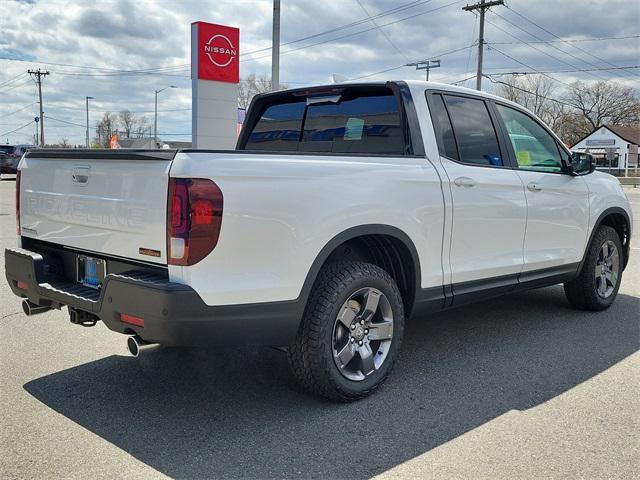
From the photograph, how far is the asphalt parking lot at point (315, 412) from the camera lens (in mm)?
2994

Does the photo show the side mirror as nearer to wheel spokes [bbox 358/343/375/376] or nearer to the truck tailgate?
wheel spokes [bbox 358/343/375/376]

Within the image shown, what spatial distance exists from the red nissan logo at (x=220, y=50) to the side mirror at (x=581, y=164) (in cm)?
1264

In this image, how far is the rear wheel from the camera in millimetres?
5859

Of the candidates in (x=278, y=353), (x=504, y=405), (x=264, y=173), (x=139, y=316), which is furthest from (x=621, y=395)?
(x=139, y=316)

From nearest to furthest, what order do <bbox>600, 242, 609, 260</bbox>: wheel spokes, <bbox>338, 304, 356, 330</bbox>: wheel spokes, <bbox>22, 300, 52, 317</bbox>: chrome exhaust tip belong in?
<bbox>338, 304, 356, 330</bbox>: wheel spokes < <bbox>22, 300, 52, 317</bbox>: chrome exhaust tip < <bbox>600, 242, 609, 260</bbox>: wheel spokes

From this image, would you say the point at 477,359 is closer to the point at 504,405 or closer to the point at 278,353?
the point at 504,405

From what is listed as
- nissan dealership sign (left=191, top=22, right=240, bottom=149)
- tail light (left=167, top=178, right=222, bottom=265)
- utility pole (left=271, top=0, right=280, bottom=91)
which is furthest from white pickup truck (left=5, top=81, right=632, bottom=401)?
nissan dealership sign (left=191, top=22, right=240, bottom=149)

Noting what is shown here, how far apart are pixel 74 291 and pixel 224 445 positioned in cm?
128

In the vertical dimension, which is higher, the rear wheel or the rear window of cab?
the rear window of cab

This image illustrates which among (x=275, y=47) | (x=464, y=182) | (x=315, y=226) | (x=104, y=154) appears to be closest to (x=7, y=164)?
(x=275, y=47)

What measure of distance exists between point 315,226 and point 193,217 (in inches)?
27.4

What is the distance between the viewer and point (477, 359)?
15.0 ft

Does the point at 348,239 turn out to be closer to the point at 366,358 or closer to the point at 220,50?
the point at 366,358

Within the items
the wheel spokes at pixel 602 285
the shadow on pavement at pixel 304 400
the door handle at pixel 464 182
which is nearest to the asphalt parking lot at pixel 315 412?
the shadow on pavement at pixel 304 400
